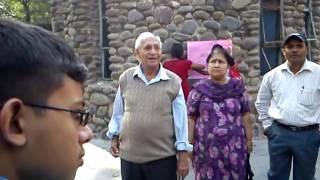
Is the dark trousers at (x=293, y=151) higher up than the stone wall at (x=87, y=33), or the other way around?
the stone wall at (x=87, y=33)

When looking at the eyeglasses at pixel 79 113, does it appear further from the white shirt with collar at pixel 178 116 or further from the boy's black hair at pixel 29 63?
the white shirt with collar at pixel 178 116

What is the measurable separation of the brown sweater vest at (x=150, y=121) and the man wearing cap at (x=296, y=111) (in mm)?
1054

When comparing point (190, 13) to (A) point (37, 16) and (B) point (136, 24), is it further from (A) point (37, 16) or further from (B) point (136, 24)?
(A) point (37, 16)

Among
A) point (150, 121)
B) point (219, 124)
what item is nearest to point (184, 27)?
point (219, 124)

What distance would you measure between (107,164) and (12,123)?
6.04 meters

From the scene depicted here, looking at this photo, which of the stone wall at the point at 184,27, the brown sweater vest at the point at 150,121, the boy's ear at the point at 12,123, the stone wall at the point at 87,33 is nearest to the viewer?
the boy's ear at the point at 12,123

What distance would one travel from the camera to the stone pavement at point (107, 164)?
20.8 feet

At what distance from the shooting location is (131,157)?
13.2 ft

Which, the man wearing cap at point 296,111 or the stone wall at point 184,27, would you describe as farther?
the stone wall at point 184,27

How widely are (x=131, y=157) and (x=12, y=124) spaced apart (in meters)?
2.94

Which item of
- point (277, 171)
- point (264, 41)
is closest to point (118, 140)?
point (277, 171)

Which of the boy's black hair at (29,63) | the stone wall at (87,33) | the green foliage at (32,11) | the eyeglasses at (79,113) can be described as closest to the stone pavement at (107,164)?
the stone wall at (87,33)

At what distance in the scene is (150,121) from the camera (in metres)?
3.93

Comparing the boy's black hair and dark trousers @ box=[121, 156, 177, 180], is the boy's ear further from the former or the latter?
dark trousers @ box=[121, 156, 177, 180]
